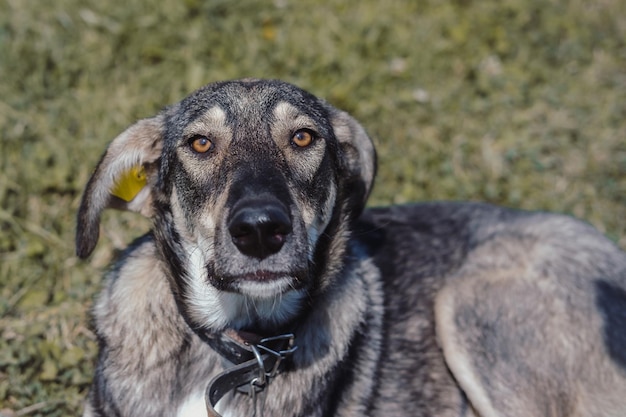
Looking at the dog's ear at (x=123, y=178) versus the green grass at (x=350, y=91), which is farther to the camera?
the green grass at (x=350, y=91)

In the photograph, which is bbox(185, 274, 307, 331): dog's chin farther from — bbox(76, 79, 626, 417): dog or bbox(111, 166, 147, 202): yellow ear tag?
bbox(111, 166, 147, 202): yellow ear tag

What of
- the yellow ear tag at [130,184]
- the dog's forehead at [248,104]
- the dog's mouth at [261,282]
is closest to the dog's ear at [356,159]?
the dog's forehead at [248,104]

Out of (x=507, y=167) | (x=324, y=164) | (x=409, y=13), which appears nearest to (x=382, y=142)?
(x=507, y=167)

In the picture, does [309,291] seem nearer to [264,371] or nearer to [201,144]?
[264,371]

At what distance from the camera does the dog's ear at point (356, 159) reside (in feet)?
13.0

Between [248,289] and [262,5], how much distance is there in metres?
4.52

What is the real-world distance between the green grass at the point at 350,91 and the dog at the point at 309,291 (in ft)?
4.24

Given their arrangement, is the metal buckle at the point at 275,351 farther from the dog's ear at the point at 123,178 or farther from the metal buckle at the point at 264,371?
the dog's ear at the point at 123,178

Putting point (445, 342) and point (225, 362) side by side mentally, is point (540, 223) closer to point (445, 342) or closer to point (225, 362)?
point (445, 342)

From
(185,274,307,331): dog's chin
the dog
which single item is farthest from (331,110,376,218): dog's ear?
(185,274,307,331): dog's chin

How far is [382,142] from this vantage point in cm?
628

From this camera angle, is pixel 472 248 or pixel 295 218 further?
pixel 472 248

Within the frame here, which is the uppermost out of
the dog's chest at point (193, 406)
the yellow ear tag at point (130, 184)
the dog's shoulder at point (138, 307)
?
the yellow ear tag at point (130, 184)

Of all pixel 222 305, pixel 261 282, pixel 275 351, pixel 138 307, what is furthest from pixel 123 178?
pixel 275 351
